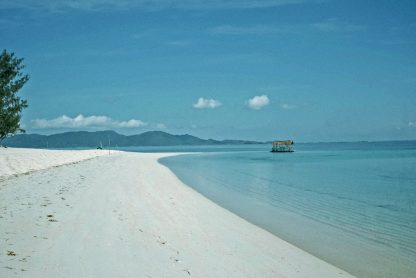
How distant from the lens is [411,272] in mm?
6832

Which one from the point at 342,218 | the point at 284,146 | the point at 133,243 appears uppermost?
the point at 284,146

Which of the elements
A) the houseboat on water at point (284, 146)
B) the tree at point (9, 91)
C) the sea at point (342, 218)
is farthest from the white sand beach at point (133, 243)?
the houseboat on water at point (284, 146)

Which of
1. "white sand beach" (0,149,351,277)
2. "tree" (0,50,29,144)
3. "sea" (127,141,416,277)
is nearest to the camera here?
Answer: "white sand beach" (0,149,351,277)

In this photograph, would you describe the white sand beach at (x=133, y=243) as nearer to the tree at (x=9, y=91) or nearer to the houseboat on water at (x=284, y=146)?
the tree at (x=9, y=91)

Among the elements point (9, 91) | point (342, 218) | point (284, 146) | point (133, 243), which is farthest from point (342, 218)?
point (284, 146)

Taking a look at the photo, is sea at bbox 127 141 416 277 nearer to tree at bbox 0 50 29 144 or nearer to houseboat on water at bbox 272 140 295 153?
tree at bbox 0 50 29 144

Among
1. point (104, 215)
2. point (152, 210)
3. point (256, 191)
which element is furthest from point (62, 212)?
point (256, 191)

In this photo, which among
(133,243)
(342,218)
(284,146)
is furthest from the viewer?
(284,146)

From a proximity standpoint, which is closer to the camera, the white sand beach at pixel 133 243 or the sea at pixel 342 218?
the white sand beach at pixel 133 243

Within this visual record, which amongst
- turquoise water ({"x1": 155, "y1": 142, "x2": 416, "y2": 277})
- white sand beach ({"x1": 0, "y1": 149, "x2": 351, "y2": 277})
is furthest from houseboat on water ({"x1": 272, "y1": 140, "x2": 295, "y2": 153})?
white sand beach ({"x1": 0, "y1": 149, "x2": 351, "y2": 277})

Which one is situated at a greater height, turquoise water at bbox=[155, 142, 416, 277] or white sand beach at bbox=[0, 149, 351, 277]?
white sand beach at bbox=[0, 149, 351, 277]

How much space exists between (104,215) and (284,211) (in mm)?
6399

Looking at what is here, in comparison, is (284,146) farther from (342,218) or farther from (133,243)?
(133,243)

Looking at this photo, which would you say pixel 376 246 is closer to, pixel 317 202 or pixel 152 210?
pixel 152 210
